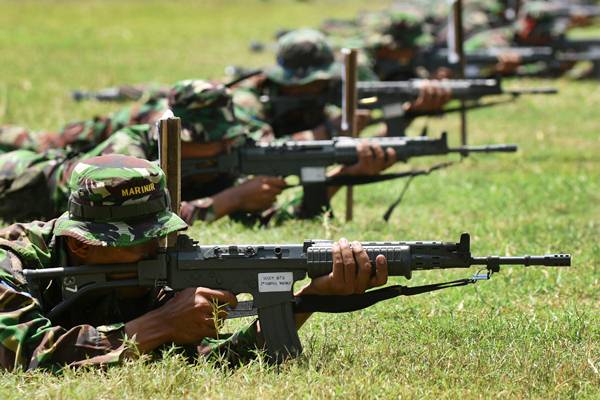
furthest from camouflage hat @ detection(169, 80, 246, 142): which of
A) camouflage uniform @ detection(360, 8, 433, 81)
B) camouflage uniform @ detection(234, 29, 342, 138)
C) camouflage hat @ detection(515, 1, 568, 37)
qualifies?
camouflage hat @ detection(515, 1, 568, 37)

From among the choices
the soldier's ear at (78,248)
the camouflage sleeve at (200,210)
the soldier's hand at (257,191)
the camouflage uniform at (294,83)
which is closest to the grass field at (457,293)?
the camouflage sleeve at (200,210)

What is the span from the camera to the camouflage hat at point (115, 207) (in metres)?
4.96

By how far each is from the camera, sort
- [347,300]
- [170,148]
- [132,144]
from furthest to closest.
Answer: [132,144]
[170,148]
[347,300]

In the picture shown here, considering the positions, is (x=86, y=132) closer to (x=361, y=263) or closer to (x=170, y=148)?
(x=170, y=148)

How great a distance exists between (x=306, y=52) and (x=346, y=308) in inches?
234

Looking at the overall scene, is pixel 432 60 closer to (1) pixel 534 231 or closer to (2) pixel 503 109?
(2) pixel 503 109

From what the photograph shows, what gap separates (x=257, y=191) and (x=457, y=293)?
8.15 feet

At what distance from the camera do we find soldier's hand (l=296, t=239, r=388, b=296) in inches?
203

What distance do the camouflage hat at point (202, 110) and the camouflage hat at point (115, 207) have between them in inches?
133

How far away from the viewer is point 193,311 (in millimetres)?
5180

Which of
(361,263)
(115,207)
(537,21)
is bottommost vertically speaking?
(537,21)

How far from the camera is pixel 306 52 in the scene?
1112 cm

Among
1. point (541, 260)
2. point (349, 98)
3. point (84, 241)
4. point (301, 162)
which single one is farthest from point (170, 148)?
point (349, 98)

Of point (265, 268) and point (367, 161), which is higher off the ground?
point (265, 268)
